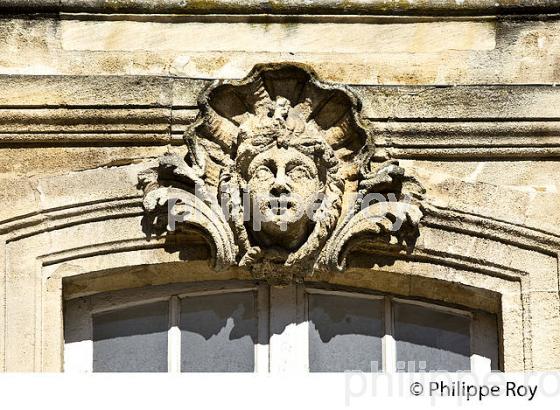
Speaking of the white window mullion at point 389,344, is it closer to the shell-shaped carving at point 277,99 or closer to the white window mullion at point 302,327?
the white window mullion at point 302,327

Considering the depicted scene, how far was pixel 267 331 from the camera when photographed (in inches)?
440

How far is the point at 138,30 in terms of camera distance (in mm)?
11508

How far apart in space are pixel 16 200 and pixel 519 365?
213 cm

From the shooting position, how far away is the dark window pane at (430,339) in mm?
11125

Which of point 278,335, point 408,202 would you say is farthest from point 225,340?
point 408,202

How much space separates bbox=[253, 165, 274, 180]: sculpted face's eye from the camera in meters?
11.0

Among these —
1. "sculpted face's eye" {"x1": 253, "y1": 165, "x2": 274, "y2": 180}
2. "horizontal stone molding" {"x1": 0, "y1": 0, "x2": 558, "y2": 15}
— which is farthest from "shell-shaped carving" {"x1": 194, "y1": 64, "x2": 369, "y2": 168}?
"horizontal stone molding" {"x1": 0, "y1": 0, "x2": 558, "y2": 15}

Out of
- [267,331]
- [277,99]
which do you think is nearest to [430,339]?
[267,331]

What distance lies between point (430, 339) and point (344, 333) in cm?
35

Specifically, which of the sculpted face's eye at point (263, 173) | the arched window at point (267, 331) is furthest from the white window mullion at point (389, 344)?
the sculpted face's eye at point (263, 173)

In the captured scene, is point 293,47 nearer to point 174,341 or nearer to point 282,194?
point 282,194

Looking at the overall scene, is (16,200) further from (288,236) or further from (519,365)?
(519,365)

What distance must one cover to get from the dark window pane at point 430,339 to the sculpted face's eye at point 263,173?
0.77 metres

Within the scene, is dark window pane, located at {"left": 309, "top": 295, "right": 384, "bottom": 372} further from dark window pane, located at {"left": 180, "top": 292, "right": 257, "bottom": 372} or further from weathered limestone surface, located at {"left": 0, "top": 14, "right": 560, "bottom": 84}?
weathered limestone surface, located at {"left": 0, "top": 14, "right": 560, "bottom": 84}
